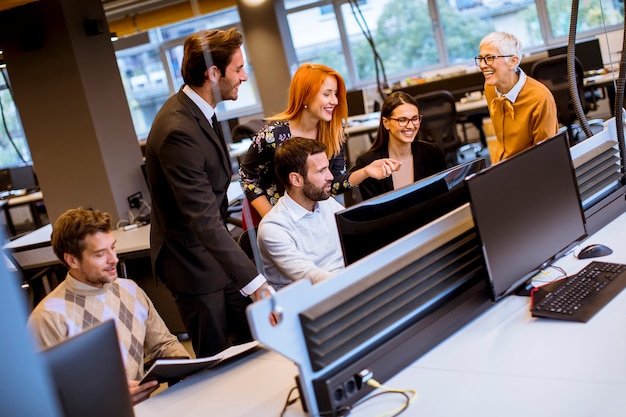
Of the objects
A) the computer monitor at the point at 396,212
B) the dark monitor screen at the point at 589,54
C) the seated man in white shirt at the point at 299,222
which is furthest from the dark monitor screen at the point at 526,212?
the dark monitor screen at the point at 589,54

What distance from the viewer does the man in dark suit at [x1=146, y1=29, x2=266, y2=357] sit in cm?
238

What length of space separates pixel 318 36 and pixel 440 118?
141 centimetres

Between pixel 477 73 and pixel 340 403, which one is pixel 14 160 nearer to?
pixel 340 403

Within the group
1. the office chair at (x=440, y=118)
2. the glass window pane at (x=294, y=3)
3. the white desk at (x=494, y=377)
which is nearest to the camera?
the white desk at (x=494, y=377)

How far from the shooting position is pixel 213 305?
9.36ft

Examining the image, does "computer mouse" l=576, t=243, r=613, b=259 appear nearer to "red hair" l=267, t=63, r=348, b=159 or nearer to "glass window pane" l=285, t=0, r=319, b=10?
"red hair" l=267, t=63, r=348, b=159

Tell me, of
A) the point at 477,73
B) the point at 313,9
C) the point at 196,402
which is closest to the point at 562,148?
the point at 196,402

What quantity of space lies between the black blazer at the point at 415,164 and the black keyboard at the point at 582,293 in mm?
1024

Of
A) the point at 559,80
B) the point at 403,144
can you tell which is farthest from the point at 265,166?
the point at 559,80

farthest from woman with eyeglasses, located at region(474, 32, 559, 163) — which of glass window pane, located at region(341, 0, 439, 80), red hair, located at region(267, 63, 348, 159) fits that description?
glass window pane, located at region(341, 0, 439, 80)

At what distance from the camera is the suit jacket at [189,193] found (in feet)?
7.80

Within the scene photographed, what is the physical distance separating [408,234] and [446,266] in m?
0.13

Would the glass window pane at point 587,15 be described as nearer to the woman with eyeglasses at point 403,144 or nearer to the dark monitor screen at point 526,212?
the woman with eyeglasses at point 403,144

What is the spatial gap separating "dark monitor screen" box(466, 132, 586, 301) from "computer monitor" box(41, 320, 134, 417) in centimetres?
90
